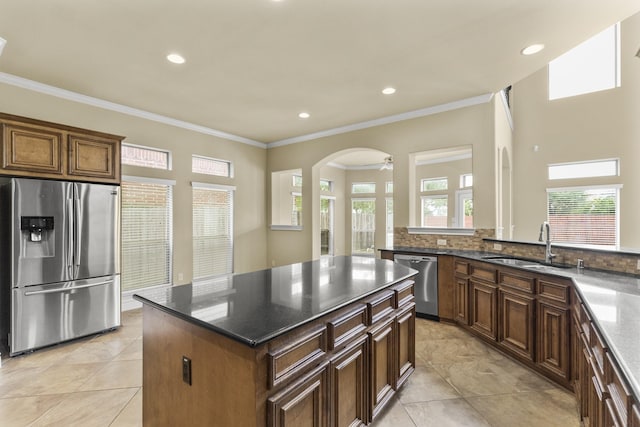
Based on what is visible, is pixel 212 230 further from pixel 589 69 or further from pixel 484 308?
pixel 589 69

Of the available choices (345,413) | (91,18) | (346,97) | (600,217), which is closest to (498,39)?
(346,97)

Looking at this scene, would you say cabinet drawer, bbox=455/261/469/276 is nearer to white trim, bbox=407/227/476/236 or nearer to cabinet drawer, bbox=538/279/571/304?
→ white trim, bbox=407/227/476/236

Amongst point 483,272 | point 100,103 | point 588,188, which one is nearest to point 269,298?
point 483,272

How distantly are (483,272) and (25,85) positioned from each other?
18.1 feet

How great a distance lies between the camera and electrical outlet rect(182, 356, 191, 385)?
4.45ft

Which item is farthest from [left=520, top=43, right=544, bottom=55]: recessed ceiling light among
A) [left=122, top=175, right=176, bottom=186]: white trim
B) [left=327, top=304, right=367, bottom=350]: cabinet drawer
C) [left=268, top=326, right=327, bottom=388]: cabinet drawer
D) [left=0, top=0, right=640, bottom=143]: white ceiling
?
[left=122, top=175, right=176, bottom=186]: white trim

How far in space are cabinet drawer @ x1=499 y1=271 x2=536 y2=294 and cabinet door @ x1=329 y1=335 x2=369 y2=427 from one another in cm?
174

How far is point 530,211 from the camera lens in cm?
618

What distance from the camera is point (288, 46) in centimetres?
275

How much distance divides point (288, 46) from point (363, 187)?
247 inches

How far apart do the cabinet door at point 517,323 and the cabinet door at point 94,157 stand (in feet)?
14.6

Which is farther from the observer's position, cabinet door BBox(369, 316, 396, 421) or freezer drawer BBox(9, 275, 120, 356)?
freezer drawer BBox(9, 275, 120, 356)

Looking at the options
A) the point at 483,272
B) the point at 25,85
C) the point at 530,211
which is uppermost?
the point at 25,85

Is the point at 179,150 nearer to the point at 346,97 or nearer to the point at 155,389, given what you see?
the point at 346,97
